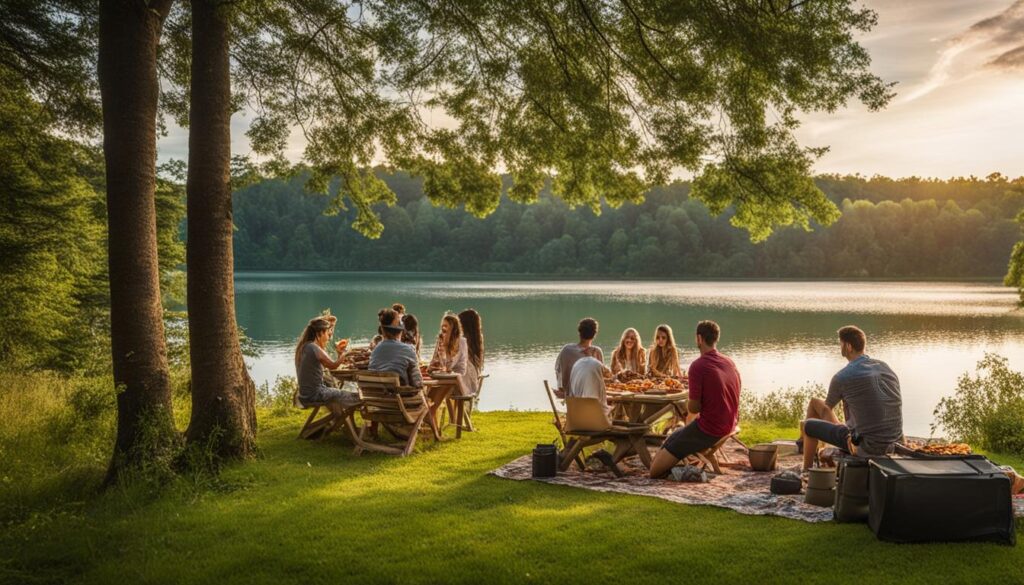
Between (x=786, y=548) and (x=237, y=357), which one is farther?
(x=237, y=357)

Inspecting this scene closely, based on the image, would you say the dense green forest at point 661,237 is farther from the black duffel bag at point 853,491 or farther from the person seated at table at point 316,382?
the black duffel bag at point 853,491

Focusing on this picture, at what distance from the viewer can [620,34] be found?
803 cm

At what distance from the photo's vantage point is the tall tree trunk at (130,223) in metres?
6.63

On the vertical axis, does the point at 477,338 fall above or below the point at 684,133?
below

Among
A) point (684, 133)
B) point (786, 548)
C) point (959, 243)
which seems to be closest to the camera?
point (786, 548)

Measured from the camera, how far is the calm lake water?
2264 centimetres

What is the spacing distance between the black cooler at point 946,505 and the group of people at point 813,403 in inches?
51.1

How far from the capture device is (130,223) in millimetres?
6656

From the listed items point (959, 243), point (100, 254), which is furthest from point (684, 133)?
point (959, 243)

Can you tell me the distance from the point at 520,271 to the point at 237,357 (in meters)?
99.4

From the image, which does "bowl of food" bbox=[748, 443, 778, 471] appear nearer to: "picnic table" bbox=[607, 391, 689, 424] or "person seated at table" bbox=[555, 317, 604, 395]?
"picnic table" bbox=[607, 391, 689, 424]

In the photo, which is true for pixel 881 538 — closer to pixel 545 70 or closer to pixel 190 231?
pixel 545 70

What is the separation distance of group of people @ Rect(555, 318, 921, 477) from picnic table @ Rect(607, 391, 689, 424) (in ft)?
2.28

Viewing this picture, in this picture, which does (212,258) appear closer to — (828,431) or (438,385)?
(438,385)
